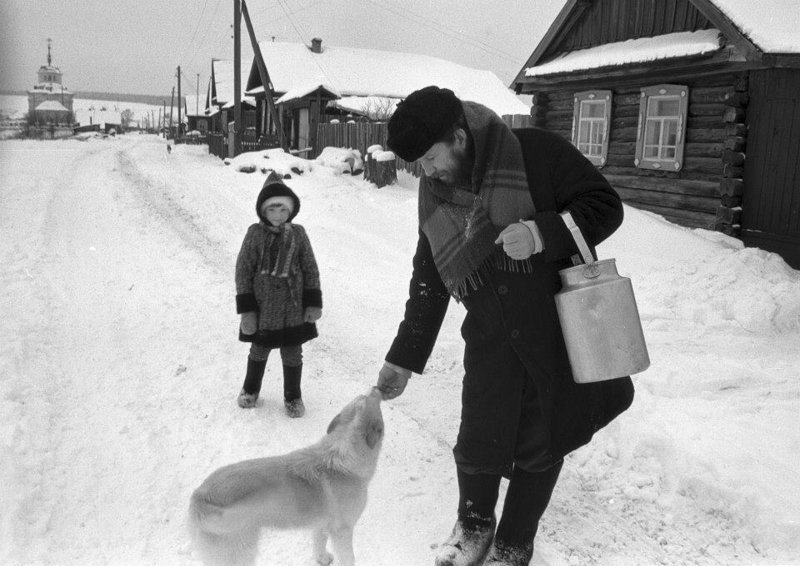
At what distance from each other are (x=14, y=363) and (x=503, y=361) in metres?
4.46

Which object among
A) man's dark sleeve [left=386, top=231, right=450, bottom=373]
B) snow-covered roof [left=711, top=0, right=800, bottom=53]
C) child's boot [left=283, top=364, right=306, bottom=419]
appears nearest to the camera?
man's dark sleeve [left=386, top=231, right=450, bottom=373]

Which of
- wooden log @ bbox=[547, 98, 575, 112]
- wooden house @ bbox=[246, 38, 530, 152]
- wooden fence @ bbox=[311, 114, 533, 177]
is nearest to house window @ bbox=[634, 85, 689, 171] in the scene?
wooden log @ bbox=[547, 98, 575, 112]

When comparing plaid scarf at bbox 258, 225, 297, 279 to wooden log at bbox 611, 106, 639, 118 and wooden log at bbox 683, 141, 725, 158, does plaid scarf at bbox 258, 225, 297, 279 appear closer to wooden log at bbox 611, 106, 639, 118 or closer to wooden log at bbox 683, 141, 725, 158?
wooden log at bbox 683, 141, 725, 158

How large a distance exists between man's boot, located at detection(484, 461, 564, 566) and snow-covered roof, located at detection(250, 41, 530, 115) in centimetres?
2917

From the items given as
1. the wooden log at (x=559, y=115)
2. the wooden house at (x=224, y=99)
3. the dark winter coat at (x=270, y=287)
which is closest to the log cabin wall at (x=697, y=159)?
the wooden log at (x=559, y=115)

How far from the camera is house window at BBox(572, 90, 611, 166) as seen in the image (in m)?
12.9

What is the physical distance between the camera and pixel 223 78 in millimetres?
47562

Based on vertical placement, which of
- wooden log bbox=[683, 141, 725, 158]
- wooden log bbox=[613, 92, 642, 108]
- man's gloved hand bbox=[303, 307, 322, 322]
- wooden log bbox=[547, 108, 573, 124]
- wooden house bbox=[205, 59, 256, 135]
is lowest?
man's gloved hand bbox=[303, 307, 322, 322]

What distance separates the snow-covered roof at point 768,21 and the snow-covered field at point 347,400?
280 cm

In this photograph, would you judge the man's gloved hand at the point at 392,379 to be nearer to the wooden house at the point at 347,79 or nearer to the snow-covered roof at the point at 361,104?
the snow-covered roof at the point at 361,104

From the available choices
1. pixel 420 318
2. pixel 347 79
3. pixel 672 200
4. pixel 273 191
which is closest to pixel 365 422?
pixel 420 318

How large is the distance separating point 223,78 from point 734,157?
4355 centimetres

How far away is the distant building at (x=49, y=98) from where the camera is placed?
243 centimetres

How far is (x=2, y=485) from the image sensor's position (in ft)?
11.6
